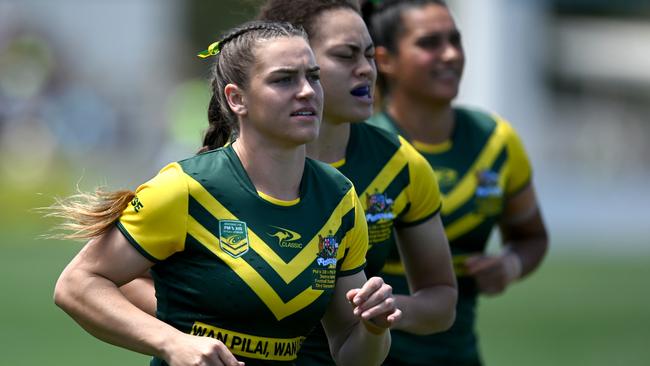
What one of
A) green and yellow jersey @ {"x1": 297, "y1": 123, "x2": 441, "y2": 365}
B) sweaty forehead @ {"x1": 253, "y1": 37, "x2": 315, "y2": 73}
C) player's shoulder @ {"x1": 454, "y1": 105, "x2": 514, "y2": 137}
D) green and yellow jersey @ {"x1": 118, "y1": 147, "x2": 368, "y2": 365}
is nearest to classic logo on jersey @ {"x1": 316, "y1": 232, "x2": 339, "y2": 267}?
green and yellow jersey @ {"x1": 118, "y1": 147, "x2": 368, "y2": 365}

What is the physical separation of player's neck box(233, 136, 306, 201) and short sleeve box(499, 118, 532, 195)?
2.11 m

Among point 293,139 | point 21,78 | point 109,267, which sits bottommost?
point 21,78

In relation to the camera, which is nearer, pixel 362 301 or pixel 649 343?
pixel 362 301

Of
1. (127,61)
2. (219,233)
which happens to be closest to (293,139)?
(219,233)

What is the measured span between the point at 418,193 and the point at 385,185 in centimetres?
13

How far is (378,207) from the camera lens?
4.74 metres

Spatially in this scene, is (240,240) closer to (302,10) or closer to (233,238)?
(233,238)

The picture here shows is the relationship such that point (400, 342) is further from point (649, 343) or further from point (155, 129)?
point (155, 129)

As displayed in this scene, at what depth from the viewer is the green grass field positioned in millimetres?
10812

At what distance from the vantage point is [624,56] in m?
25.4

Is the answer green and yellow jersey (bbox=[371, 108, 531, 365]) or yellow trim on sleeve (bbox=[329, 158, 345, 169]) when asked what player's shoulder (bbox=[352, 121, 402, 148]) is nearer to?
yellow trim on sleeve (bbox=[329, 158, 345, 169])

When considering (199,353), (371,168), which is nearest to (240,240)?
(199,353)

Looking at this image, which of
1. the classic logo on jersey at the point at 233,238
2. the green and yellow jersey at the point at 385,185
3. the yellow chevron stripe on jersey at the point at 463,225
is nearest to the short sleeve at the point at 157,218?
the classic logo on jersey at the point at 233,238

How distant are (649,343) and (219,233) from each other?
26.6 feet
